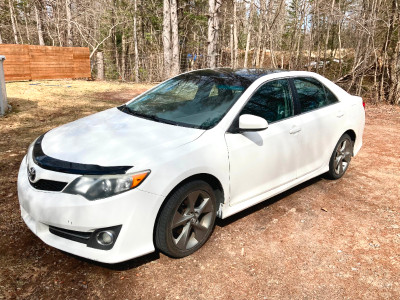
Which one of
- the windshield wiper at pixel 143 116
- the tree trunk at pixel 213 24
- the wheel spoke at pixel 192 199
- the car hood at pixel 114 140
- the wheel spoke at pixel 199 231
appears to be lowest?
the wheel spoke at pixel 199 231

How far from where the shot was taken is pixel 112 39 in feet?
95.6

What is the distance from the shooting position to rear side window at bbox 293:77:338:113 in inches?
149

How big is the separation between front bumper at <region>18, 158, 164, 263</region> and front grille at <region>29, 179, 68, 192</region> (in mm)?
35

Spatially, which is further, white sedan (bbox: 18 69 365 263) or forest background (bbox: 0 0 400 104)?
forest background (bbox: 0 0 400 104)

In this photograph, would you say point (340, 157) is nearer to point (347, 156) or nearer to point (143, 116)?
point (347, 156)

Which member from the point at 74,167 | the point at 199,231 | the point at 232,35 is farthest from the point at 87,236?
the point at 232,35

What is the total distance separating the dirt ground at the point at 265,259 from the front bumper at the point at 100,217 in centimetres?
33

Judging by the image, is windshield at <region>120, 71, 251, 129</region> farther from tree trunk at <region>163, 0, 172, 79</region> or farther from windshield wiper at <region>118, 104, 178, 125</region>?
tree trunk at <region>163, 0, 172, 79</region>

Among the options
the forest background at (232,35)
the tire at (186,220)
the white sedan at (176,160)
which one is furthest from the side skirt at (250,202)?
the forest background at (232,35)

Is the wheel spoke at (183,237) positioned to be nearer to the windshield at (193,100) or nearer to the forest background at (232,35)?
the windshield at (193,100)

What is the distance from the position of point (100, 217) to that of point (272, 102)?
2.17 meters

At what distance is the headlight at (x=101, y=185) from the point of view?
7.45 ft

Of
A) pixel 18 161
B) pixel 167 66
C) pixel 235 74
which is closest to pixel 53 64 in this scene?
pixel 167 66

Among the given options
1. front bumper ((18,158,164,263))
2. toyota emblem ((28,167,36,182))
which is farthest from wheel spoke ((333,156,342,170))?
toyota emblem ((28,167,36,182))
